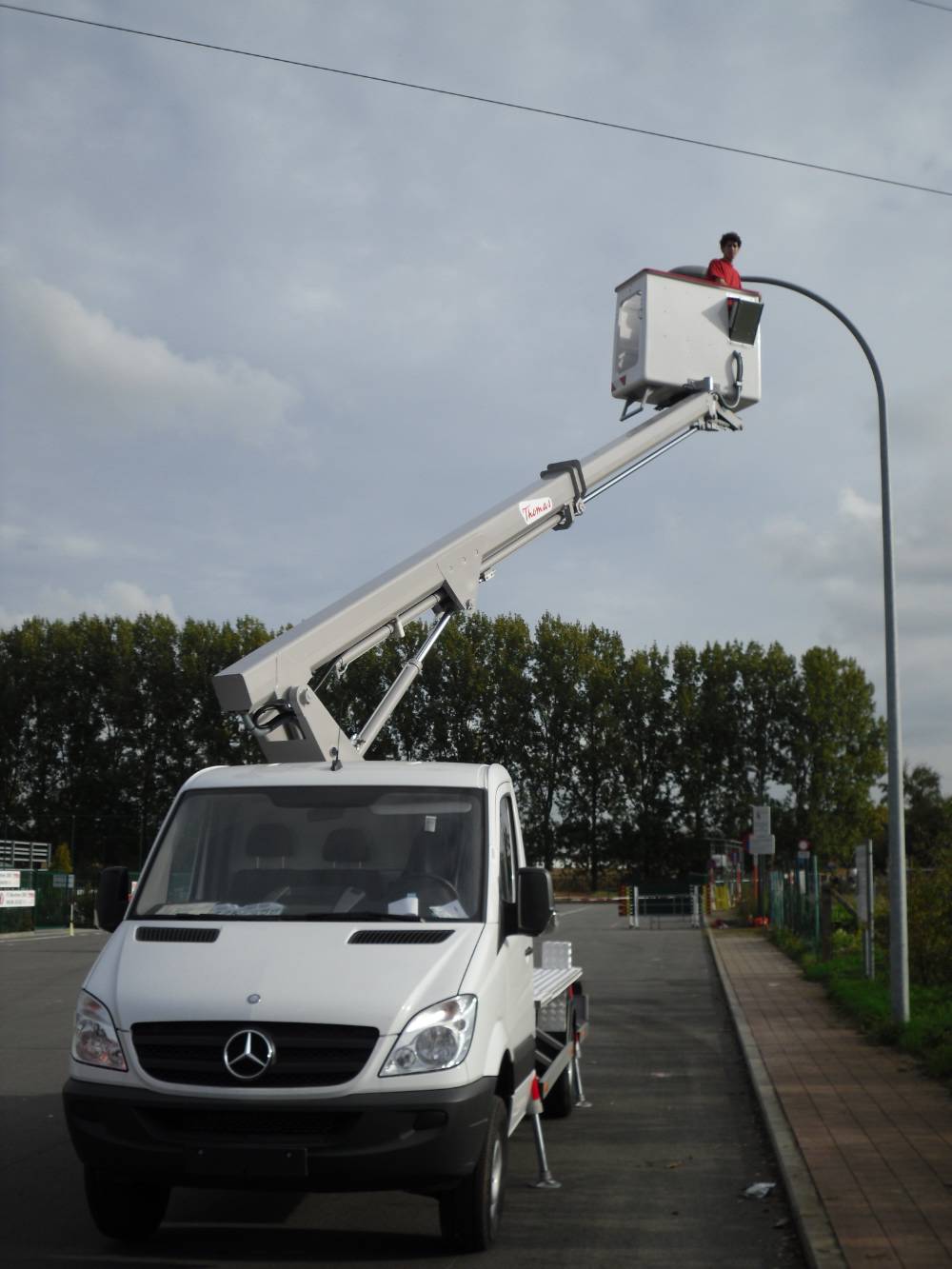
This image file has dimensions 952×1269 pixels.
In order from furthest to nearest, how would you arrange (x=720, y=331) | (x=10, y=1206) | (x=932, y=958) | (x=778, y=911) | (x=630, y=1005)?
1. (x=778, y=911)
2. (x=630, y=1005)
3. (x=932, y=958)
4. (x=720, y=331)
5. (x=10, y=1206)

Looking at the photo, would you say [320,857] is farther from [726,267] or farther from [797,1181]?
[726,267]

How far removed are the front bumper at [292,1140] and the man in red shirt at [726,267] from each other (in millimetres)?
10208

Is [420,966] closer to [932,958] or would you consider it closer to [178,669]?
[932,958]

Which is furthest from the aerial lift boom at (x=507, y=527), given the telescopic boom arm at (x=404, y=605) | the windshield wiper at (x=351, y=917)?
the windshield wiper at (x=351, y=917)

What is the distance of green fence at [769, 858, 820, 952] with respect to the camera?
2391 cm

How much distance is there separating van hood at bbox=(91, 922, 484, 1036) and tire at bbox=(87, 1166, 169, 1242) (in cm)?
79

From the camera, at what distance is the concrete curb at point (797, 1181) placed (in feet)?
19.0

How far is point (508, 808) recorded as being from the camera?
7.55 meters

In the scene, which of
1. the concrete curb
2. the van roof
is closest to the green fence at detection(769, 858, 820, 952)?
the concrete curb

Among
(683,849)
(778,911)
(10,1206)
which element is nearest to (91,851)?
(683,849)

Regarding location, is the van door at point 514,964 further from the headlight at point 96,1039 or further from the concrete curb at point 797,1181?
the headlight at point 96,1039

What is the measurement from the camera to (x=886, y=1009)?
45.4ft

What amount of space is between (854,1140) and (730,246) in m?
9.29

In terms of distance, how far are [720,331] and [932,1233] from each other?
31.8ft
